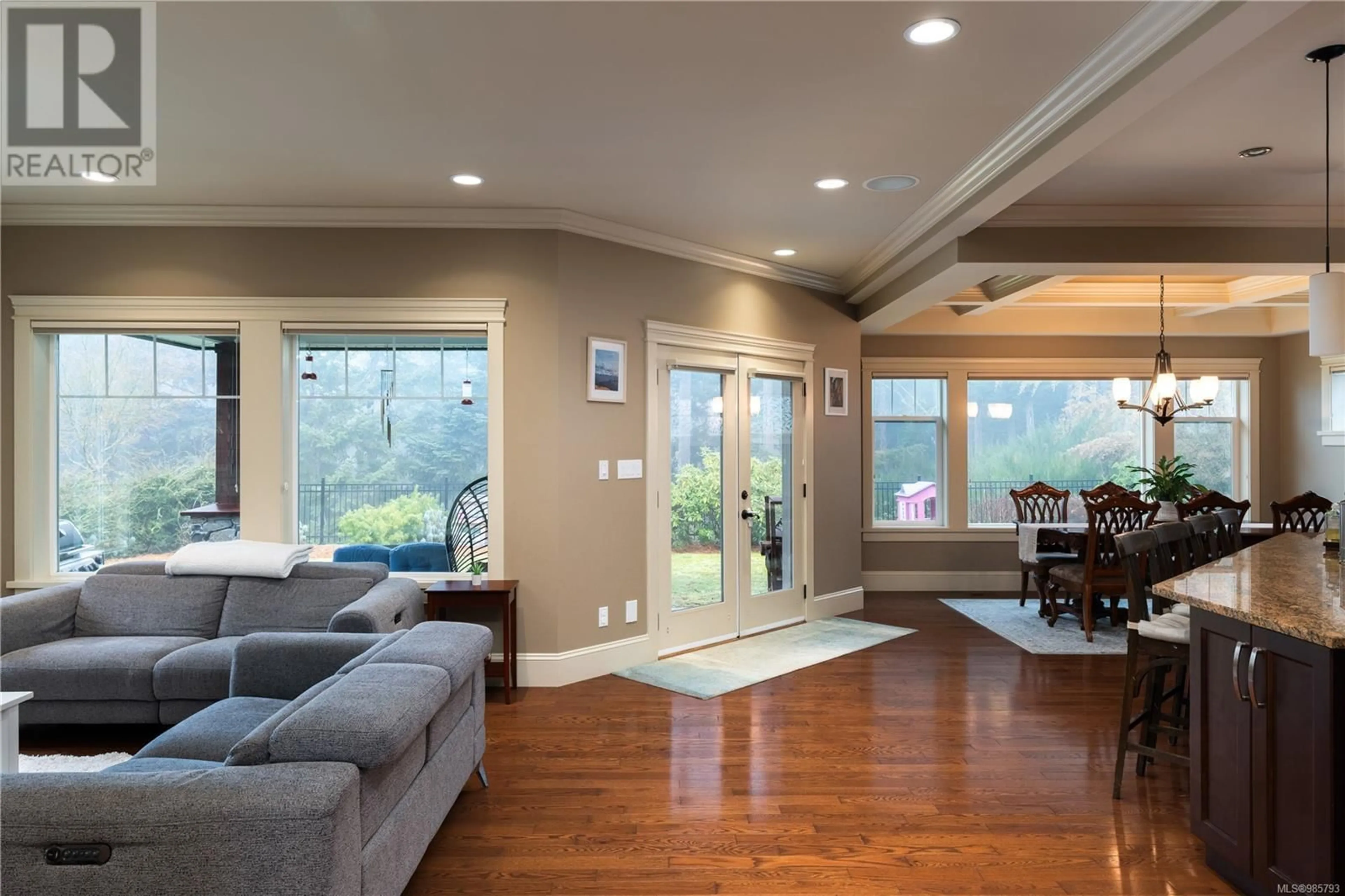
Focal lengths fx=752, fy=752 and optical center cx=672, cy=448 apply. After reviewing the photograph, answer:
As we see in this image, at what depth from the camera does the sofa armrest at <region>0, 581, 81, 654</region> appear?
3.51 m

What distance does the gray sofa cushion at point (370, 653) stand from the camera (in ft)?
7.85

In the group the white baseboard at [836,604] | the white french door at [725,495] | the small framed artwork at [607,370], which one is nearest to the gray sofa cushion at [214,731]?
the small framed artwork at [607,370]

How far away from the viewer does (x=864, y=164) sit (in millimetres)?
3689

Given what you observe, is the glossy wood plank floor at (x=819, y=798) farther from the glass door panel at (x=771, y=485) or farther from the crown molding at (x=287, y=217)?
the crown molding at (x=287, y=217)

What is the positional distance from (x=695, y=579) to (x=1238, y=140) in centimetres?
387

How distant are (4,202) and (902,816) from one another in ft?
18.3

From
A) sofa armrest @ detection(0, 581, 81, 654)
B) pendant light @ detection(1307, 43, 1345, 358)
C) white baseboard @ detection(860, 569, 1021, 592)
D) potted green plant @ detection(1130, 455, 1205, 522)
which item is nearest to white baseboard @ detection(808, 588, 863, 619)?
white baseboard @ detection(860, 569, 1021, 592)

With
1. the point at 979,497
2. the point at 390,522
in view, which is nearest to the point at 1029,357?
the point at 979,497

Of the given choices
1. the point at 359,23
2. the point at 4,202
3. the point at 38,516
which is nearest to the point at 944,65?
the point at 359,23

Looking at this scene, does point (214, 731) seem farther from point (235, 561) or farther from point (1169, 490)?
point (1169, 490)

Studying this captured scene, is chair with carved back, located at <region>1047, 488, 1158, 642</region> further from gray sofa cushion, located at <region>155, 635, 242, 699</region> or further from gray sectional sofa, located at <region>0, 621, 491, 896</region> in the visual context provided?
gray sofa cushion, located at <region>155, 635, 242, 699</region>

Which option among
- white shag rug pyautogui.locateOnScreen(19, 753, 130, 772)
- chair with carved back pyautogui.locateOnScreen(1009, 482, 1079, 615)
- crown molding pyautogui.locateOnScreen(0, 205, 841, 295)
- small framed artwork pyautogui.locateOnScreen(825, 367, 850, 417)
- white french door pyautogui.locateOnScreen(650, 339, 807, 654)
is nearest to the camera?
white shag rug pyautogui.locateOnScreen(19, 753, 130, 772)

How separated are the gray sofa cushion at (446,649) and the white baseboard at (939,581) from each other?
5429mm

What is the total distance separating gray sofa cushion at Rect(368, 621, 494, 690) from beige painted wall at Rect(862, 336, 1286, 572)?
5.47 meters
